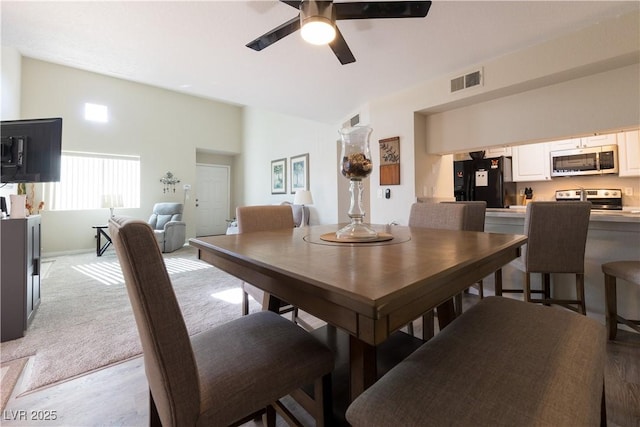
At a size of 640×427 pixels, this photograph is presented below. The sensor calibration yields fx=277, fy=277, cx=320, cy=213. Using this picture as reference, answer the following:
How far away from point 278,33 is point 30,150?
208 cm

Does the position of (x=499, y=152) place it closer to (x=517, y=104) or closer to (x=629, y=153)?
(x=629, y=153)

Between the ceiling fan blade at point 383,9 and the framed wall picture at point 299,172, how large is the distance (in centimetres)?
404

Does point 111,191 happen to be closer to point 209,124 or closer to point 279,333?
point 209,124

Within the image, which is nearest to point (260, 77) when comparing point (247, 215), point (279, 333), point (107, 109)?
point (247, 215)

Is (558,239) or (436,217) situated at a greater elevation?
(436,217)

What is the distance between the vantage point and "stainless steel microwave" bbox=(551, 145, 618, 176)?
3.47 m

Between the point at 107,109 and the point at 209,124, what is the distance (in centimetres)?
213

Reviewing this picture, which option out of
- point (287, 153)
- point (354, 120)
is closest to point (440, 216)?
point (354, 120)

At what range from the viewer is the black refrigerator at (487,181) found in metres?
4.04

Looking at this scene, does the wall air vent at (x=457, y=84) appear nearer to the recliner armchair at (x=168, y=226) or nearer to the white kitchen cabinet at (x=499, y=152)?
the white kitchen cabinet at (x=499, y=152)

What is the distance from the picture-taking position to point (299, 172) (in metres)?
5.99

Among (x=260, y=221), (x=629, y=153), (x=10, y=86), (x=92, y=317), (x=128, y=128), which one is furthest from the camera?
(x=128, y=128)

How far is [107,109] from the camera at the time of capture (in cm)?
575

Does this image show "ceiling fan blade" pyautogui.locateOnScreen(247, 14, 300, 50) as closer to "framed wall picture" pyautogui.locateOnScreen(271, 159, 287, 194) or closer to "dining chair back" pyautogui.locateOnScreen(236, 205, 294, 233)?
"dining chair back" pyautogui.locateOnScreen(236, 205, 294, 233)
